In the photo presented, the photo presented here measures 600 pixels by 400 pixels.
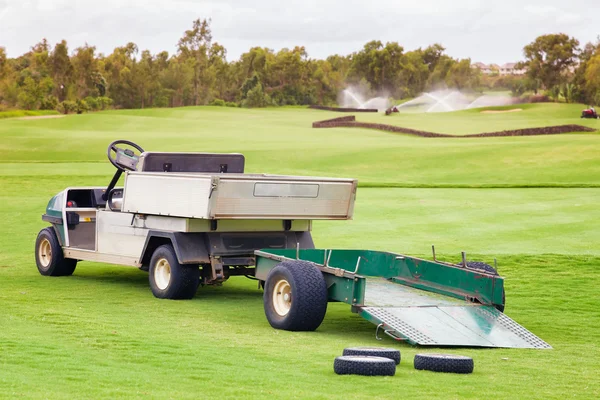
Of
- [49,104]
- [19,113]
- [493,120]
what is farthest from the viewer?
[49,104]

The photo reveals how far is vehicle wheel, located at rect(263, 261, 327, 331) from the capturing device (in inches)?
408

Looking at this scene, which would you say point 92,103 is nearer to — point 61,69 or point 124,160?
point 61,69

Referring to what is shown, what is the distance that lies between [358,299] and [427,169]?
105ft

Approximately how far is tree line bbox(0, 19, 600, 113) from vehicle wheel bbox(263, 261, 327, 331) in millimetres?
91906

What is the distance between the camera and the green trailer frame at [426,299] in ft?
32.6

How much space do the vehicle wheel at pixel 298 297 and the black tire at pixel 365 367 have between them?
234cm

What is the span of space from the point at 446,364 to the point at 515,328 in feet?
7.22

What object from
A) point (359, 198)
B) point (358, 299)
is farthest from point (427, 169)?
point (358, 299)

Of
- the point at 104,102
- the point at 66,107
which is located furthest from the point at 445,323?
the point at 104,102

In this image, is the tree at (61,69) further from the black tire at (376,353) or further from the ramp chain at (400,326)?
the black tire at (376,353)

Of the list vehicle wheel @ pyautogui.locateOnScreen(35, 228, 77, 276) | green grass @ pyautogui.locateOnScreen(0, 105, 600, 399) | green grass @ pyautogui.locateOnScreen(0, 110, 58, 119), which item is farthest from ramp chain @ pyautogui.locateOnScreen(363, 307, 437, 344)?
green grass @ pyautogui.locateOnScreen(0, 110, 58, 119)

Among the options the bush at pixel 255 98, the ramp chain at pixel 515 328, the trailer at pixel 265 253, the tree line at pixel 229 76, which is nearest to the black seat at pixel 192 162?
the trailer at pixel 265 253

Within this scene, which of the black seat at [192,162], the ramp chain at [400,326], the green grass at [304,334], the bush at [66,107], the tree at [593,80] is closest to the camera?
the green grass at [304,334]

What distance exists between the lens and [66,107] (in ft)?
331
